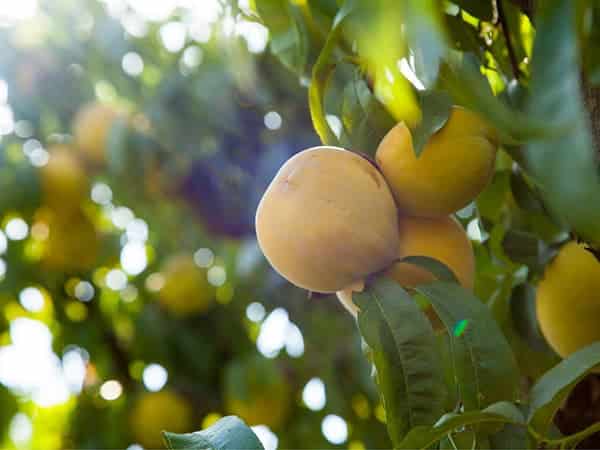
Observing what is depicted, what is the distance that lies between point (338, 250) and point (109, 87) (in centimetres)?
196

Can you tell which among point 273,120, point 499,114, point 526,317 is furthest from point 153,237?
point 499,114

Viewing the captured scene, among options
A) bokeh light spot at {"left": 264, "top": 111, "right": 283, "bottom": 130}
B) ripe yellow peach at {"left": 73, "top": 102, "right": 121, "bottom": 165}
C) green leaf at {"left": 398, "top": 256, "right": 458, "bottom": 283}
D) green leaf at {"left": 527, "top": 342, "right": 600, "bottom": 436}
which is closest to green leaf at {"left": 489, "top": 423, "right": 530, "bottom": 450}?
green leaf at {"left": 527, "top": 342, "right": 600, "bottom": 436}

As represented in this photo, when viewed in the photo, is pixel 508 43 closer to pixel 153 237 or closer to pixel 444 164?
pixel 444 164

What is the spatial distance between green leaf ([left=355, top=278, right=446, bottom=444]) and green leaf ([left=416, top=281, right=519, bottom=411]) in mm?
20

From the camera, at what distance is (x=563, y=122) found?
1.47 ft

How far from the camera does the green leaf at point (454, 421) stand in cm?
71

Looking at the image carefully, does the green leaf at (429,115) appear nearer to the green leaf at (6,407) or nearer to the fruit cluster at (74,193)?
the fruit cluster at (74,193)

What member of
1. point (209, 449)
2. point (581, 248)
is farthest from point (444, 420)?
point (581, 248)

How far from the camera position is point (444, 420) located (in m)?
0.71

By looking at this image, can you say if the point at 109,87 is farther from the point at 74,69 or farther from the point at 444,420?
the point at 444,420

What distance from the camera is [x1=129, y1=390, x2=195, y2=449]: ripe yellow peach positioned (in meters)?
2.38

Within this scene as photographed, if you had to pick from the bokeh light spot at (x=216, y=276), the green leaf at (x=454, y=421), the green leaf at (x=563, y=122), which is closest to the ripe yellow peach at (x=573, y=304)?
the green leaf at (x=454, y=421)

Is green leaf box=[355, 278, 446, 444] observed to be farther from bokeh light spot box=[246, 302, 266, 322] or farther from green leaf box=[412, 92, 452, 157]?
bokeh light spot box=[246, 302, 266, 322]

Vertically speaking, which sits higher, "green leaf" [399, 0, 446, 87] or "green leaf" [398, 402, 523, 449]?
"green leaf" [399, 0, 446, 87]
